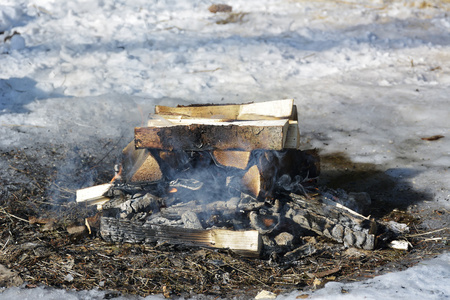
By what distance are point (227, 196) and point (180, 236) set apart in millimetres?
579

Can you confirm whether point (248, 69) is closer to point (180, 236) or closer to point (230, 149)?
point (230, 149)

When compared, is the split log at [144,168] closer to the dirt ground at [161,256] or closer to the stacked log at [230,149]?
the stacked log at [230,149]

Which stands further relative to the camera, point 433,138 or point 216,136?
point 433,138

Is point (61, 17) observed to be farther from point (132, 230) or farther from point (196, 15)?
point (132, 230)

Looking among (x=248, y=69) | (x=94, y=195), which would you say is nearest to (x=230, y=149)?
(x=94, y=195)

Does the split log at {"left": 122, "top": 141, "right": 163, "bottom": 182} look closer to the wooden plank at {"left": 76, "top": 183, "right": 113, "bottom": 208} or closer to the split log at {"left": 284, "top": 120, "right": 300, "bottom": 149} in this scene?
the wooden plank at {"left": 76, "top": 183, "right": 113, "bottom": 208}

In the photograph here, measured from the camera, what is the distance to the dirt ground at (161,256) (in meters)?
2.98

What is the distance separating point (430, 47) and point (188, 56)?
439 centimetres

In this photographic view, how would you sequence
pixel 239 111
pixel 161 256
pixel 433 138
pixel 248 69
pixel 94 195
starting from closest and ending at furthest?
pixel 161 256 → pixel 94 195 → pixel 239 111 → pixel 433 138 → pixel 248 69

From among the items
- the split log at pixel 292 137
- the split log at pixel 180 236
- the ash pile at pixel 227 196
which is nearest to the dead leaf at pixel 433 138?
the ash pile at pixel 227 196

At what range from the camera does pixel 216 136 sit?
3.51 meters

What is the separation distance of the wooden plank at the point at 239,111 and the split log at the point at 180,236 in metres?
1.20

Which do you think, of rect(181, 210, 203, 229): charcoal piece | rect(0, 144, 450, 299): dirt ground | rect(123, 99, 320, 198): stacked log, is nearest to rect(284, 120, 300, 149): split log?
rect(123, 99, 320, 198): stacked log

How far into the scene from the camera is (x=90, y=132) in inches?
211
